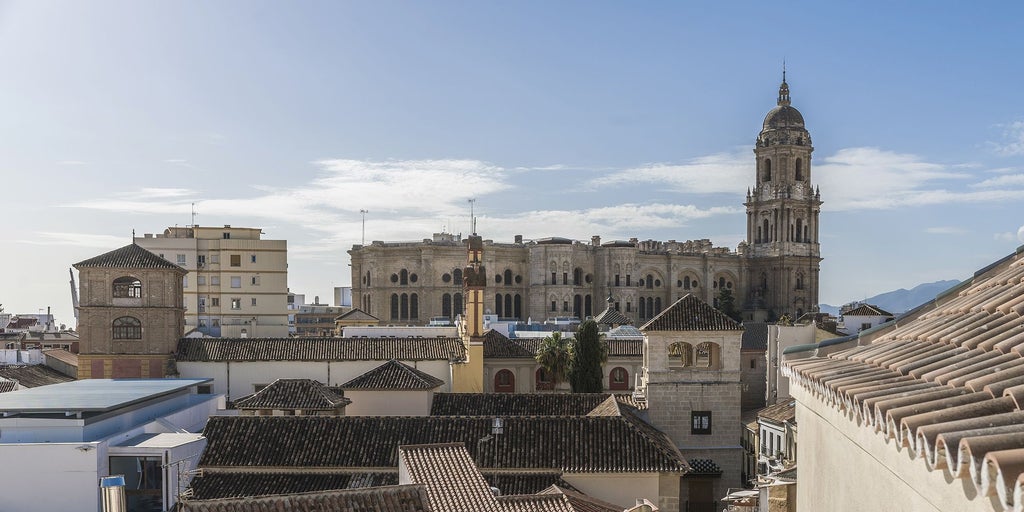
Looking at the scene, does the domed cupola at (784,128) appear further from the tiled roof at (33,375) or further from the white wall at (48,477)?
the white wall at (48,477)

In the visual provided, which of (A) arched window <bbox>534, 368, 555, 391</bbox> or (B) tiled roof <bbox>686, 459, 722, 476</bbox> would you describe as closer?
(B) tiled roof <bbox>686, 459, 722, 476</bbox>

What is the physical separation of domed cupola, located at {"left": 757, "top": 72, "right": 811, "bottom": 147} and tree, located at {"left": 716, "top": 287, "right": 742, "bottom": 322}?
14907 mm

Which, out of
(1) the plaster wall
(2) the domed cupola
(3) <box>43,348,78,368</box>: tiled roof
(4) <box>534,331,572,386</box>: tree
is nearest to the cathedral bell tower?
(2) the domed cupola

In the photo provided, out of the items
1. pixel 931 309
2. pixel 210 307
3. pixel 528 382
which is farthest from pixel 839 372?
pixel 210 307

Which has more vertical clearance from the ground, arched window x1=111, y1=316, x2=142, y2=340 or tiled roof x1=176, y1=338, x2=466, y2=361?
arched window x1=111, y1=316, x2=142, y2=340

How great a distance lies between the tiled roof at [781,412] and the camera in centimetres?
2511

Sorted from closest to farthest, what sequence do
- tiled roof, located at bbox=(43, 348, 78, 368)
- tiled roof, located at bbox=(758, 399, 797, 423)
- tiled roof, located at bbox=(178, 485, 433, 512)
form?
tiled roof, located at bbox=(178, 485, 433, 512) < tiled roof, located at bbox=(758, 399, 797, 423) < tiled roof, located at bbox=(43, 348, 78, 368)

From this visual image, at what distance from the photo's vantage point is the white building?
1864 centimetres

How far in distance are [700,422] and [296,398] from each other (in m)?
11.6

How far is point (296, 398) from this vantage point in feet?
82.1

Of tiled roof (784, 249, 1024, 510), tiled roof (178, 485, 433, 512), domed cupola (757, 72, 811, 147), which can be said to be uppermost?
domed cupola (757, 72, 811, 147)

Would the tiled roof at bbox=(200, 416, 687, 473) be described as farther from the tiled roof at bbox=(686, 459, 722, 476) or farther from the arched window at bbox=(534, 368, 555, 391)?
the arched window at bbox=(534, 368, 555, 391)

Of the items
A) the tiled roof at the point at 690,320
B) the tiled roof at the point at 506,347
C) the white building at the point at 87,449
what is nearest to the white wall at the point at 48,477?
the white building at the point at 87,449

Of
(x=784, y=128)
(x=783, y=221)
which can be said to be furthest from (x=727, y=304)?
(x=784, y=128)
